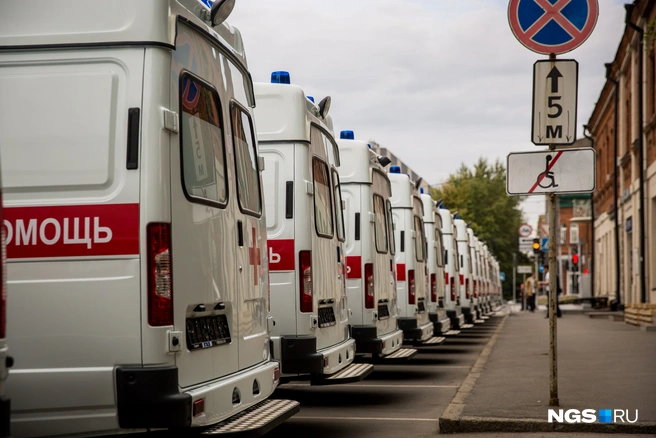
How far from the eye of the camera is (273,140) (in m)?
8.98

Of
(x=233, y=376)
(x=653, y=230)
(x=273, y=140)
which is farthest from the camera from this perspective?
(x=653, y=230)

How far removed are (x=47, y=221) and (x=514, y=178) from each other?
5.16m

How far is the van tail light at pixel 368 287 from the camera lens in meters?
11.6

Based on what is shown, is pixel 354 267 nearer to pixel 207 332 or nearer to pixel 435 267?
pixel 207 332

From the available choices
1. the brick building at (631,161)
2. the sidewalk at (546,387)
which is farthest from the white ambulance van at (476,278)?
the sidewalk at (546,387)

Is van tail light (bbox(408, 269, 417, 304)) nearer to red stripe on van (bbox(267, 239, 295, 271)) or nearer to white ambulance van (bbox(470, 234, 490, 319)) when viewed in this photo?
red stripe on van (bbox(267, 239, 295, 271))

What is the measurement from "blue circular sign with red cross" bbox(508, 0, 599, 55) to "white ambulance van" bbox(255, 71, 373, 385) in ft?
6.59

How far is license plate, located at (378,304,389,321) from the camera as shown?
12.1 meters

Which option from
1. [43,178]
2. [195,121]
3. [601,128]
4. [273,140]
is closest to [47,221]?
[43,178]

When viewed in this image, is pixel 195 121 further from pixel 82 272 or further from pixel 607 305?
pixel 607 305

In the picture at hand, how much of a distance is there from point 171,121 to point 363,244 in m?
6.55

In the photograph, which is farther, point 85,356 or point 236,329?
point 236,329

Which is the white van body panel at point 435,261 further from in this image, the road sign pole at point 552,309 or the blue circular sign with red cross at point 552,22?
the blue circular sign with red cross at point 552,22

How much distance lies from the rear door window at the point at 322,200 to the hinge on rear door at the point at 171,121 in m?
3.79
